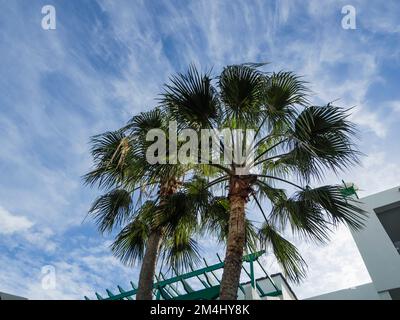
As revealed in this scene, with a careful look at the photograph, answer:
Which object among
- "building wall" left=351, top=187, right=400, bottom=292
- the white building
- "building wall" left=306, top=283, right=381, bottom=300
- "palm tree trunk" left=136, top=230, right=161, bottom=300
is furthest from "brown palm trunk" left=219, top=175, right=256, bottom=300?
"building wall" left=306, top=283, right=381, bottom=300

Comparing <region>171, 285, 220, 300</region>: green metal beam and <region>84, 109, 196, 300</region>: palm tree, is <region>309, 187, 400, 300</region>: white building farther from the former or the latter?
<region>84, 109, 196, 300</region>: palm tree

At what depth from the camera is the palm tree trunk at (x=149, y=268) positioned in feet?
18.8

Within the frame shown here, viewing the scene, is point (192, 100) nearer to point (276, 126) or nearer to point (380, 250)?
point (276, 126)

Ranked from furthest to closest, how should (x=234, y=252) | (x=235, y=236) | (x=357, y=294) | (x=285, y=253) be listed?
(x=357, y=294) → (x=285, y=253) → (x=235, y=236) → (x=234, y=252)

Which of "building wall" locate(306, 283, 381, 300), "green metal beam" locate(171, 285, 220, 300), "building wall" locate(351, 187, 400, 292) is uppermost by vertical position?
"building wall" locate(351, 187, 400, 292)

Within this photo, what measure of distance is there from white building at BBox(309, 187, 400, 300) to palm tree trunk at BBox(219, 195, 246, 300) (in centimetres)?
770

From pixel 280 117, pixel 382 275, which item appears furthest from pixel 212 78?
pixel 382 275

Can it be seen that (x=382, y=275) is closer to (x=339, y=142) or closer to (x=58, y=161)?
(x=339, y=142)

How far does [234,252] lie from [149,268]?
2.39m

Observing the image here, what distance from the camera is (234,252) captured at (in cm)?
433

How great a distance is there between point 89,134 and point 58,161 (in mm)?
950

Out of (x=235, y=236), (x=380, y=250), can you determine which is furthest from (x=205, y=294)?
(x=380, y=250)

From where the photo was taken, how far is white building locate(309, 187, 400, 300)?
1104cm
